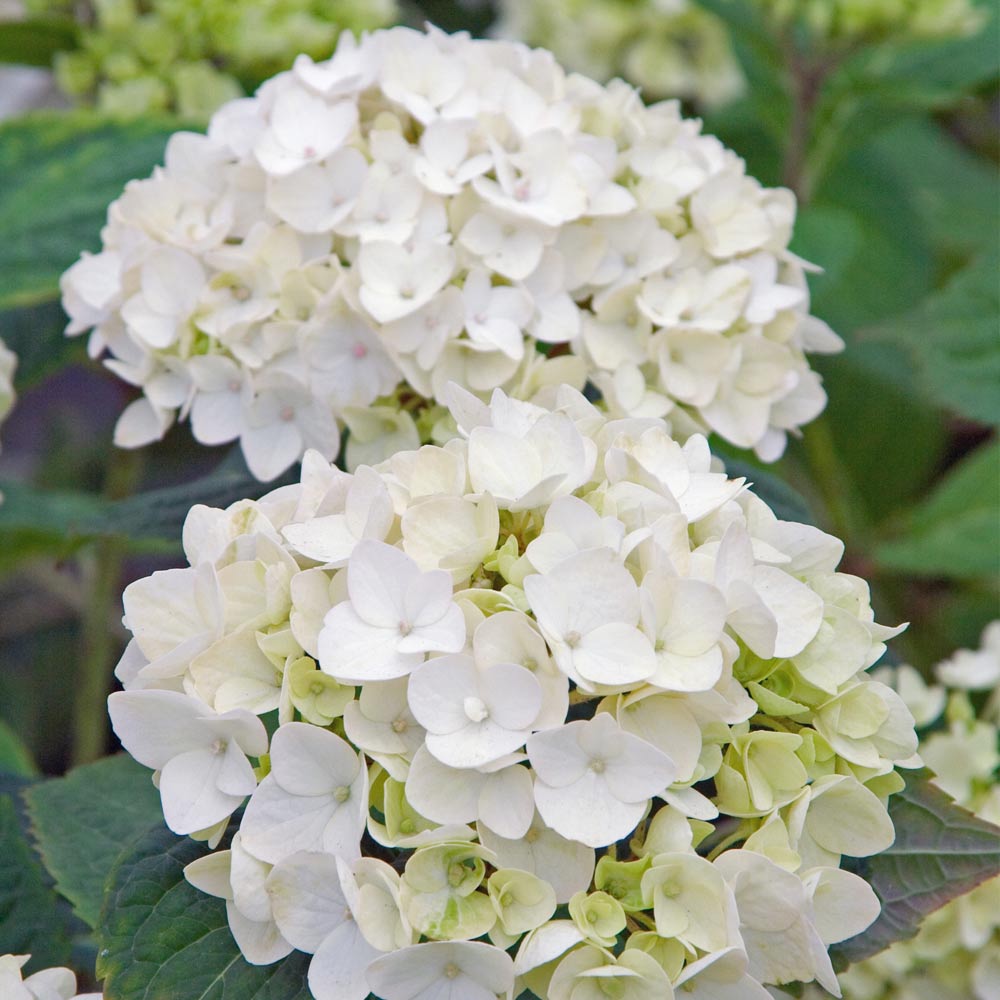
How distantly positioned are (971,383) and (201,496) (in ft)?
1.98

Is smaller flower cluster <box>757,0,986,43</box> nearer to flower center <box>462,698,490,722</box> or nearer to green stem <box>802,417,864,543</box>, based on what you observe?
green stem <box>802,417,864,543</box>

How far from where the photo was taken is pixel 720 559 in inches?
20.9

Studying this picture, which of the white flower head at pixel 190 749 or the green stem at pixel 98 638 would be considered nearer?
the white flower head at pixel 190 749

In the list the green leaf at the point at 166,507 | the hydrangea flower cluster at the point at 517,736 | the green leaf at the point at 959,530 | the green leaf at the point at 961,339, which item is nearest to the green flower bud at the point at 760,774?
the hydrangea flower cluster at the point at 517,736

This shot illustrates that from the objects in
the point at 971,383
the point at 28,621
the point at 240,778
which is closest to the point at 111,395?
the point at 28,621

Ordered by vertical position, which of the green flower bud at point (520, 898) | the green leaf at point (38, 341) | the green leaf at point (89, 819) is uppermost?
the green flower bud at point (520, 898)

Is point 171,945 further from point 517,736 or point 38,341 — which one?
point 38,341

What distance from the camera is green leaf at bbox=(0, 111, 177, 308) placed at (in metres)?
0.98

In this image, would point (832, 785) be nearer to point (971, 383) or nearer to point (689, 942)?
point (689, 942)

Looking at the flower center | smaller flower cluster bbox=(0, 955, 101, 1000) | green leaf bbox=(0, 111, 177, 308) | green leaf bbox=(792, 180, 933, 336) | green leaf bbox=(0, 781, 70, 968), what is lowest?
green leaf bbox=(0, 781, 70, 968)

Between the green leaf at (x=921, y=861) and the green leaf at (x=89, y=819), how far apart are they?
1.36ft

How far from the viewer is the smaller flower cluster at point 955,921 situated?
782mm

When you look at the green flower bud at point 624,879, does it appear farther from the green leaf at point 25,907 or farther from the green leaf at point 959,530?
the green leaf at point 959,530

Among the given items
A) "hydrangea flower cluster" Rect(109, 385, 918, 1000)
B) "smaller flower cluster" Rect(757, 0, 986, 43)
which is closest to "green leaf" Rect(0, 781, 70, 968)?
"hydrangea flower cluster" Rect(109, 385, 918, 1000)
